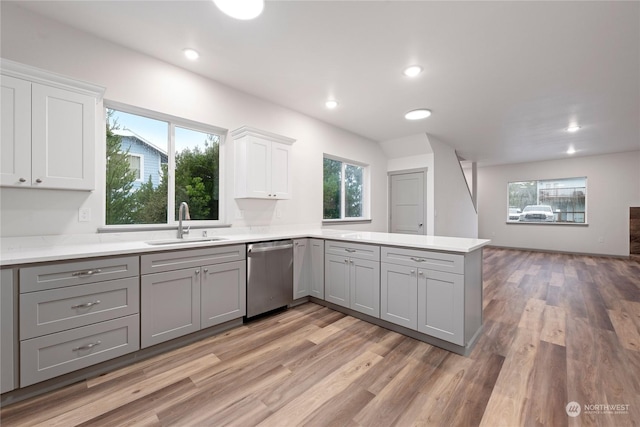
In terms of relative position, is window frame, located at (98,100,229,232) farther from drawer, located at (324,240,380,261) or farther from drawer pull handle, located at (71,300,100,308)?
drawer, located at (324,240,380,261)

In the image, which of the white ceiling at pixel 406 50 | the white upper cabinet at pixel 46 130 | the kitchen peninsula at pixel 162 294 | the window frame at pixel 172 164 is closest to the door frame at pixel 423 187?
the white ceiling at pixel 406 50

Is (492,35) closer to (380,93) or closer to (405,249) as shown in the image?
(380,93)

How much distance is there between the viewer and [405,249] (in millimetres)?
2465

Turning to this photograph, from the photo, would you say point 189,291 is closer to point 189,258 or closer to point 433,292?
point 189,258

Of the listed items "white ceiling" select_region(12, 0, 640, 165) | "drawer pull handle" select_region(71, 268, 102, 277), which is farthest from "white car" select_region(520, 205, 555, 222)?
"drawer pull handle" select_region(71, 268, 102, 277)

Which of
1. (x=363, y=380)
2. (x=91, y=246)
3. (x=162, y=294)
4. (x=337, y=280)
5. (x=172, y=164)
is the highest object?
(x=172, y=164)

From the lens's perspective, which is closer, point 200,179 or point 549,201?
point 200,179

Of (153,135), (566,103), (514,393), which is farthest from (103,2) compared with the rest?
(566,103)

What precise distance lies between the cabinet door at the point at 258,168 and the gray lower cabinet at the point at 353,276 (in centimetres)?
104

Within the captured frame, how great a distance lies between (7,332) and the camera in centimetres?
A: 156

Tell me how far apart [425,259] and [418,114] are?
249 centimetres

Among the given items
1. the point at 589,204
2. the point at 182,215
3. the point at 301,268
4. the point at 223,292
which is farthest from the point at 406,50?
the point at 589,204

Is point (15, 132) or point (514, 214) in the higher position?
point (15, 132)

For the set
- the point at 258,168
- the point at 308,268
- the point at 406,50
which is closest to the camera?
the point at 406,50
